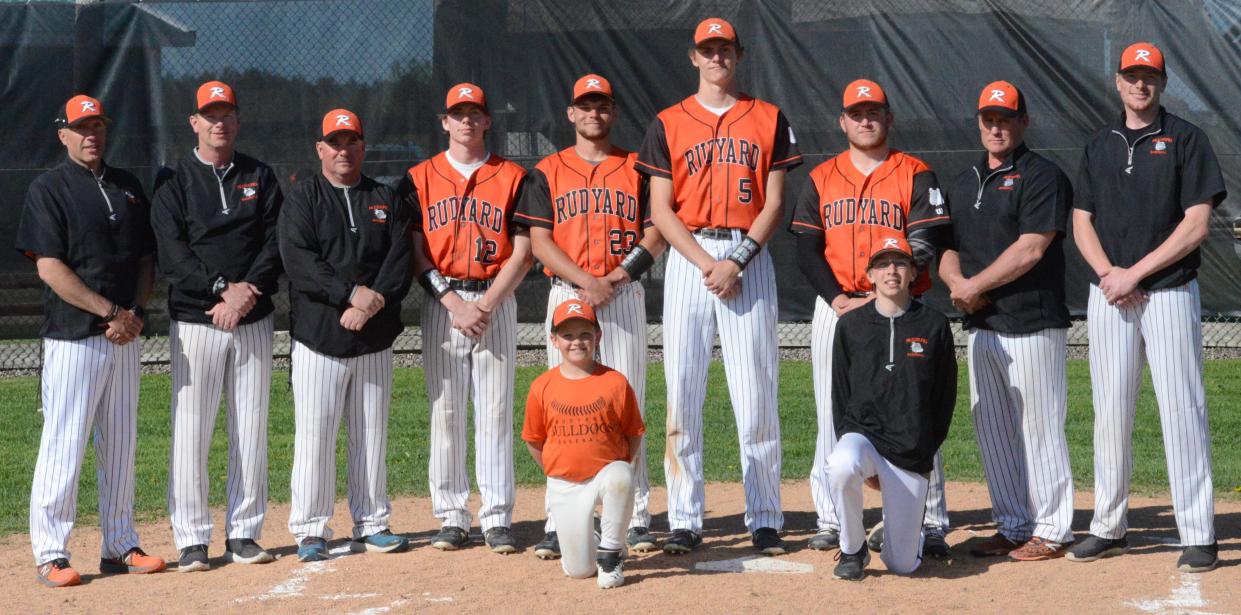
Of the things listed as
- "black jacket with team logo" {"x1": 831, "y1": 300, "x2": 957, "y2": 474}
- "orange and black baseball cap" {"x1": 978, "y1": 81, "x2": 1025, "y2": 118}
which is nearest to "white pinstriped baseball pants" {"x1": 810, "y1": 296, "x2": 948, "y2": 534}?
"black jacket with team logo" {"x1": 831, "y1": 300, "x2": 957, "y2": 474}

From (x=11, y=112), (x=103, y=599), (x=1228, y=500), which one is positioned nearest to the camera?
(x=103, y=599)

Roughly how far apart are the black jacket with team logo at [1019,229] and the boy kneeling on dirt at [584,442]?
1.47 metres

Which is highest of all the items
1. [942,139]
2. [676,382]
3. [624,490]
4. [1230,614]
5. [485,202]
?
[942,139]

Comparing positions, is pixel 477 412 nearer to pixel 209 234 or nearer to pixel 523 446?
pixel 209 234

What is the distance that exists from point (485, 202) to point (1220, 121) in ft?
22.3

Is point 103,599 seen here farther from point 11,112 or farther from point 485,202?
point 11,112

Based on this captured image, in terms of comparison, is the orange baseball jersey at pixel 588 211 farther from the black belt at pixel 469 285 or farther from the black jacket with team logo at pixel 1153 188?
the black jacket with team logo at pixel 1153 188

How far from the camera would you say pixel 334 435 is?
18.8 feet

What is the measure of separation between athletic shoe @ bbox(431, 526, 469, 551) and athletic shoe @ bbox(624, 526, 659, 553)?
69 cm

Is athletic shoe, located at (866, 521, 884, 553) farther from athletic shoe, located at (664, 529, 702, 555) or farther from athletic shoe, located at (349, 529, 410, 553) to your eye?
athletic shoe, located at (349, 529, 410, 553)

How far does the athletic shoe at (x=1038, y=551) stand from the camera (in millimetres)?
5457

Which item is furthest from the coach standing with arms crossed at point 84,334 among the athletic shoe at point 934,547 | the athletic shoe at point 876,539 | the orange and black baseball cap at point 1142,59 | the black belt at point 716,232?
the orange and black baseball cap at point 1142,59

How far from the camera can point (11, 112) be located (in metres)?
10.2

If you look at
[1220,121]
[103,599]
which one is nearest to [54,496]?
[103,599]
